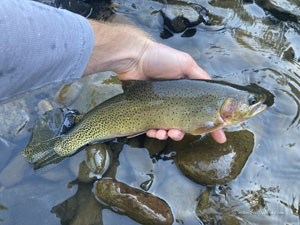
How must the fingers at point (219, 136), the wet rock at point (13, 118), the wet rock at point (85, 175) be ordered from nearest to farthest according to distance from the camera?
the fingers at point (219, 136) < the wet rock at point (85, 175) < the wet rock at point (13, 118)

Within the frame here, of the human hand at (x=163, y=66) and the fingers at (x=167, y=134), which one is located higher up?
the human hand at (x=163, y=66)

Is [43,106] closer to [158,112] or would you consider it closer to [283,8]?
[158,112]

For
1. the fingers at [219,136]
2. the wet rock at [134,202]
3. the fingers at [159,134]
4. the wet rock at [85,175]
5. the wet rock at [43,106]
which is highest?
the fingers at [219,136]

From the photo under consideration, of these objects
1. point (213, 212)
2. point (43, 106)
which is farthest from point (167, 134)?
point (43, 106)

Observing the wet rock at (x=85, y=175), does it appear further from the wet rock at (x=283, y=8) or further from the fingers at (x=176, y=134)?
the wet rock at (x=283, y=8)

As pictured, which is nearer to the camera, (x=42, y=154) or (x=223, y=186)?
(x=223, y=186)

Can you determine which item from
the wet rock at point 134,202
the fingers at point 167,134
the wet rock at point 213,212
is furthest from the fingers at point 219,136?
the wet rock at point 134,202

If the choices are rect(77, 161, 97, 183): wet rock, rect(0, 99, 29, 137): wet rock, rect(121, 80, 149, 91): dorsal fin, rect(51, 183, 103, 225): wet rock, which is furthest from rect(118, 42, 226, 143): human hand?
rect(0, 99, 29, 137): wet rock
